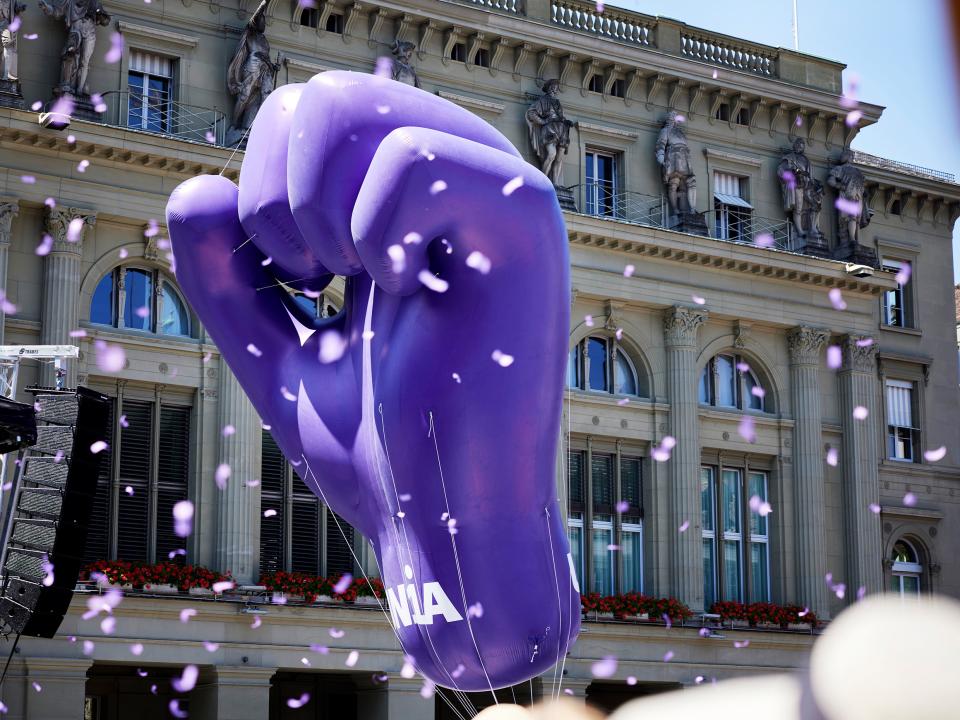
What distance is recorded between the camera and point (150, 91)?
27.1 metres

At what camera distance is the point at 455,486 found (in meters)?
7.48

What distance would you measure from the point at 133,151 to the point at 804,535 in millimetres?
15986

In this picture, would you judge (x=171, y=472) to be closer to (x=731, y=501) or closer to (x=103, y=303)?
(x=103, y=303)

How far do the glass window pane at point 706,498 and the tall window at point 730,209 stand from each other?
16.9ft

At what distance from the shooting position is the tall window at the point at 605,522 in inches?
1203

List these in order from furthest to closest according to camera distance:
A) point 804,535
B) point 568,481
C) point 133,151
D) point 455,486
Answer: point 804,535 < point 568,481 < point 133,151 < point 455,486

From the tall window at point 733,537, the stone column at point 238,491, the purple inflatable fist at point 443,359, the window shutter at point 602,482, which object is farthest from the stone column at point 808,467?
the purple inflatable fist at point 443,359

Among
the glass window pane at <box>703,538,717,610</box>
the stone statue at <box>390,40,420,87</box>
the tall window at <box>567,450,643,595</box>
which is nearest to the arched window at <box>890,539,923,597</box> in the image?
the glass window pane at <box>703,538,717,610</box>

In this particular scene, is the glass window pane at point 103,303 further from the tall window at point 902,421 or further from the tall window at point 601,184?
the tall window at point 902,421

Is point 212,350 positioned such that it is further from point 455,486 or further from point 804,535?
point 455,486

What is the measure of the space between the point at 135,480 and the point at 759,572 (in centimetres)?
1364

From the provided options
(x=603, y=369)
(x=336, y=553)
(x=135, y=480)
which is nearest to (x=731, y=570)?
(x=603, y=369)

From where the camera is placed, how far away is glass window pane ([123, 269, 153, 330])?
26344 mm

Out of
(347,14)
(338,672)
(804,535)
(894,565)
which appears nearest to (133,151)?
(347,14)
